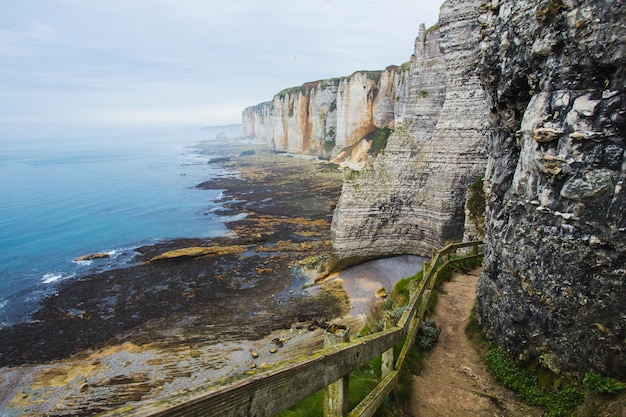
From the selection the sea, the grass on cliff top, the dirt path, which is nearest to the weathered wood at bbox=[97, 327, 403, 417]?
the dirt path

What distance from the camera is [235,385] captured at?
2.08 metres

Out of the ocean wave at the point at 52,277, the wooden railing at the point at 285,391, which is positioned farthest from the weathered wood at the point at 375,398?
the ocean wave at the point at 52,277

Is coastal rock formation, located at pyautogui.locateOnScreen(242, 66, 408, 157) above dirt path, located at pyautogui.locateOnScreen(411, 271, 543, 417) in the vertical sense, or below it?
above

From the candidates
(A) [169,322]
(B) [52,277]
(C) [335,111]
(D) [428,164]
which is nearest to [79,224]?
(B) [52,277]

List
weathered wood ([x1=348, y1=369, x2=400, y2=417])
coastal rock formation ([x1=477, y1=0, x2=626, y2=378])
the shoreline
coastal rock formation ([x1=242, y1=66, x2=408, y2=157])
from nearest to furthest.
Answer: weathered wood ([x1=348, y1=369, x2=400, y2=417]), coastal rock formation ([x1=477, y1=0, x2=626, y2=378]), the shoreline, coastal rock formation ([x1=242, y1=66, x2=408, y2=157])

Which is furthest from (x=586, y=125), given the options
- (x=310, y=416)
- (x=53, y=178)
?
(x=53, y=178)

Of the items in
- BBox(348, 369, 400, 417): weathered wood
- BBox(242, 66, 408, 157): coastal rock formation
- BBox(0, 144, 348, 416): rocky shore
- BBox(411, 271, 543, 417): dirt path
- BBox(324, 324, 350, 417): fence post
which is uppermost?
BBox(242, 66, 408, 157): coastal rock formation

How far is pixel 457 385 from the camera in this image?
5.99 metres

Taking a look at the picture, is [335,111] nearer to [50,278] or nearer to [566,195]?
[50,278]

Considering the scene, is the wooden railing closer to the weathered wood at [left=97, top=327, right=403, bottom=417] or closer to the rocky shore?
the weathered wood at [left=97, top=327, right=403, bottom=417]

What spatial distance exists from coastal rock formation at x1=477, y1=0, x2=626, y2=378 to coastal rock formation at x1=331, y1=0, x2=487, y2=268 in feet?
39.7

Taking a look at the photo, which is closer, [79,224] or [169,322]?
[169,322]

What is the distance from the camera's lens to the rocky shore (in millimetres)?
14242

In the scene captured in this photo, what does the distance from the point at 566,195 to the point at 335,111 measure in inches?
3092
